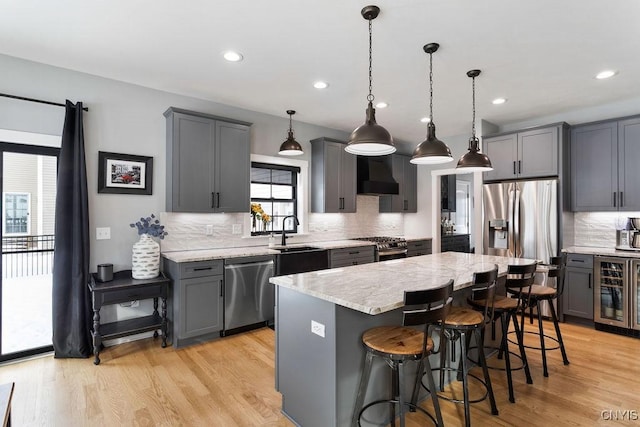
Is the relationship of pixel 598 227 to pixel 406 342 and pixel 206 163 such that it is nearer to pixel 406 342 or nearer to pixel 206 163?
pixel 406 342

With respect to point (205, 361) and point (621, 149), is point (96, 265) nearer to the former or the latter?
point (205, 361)

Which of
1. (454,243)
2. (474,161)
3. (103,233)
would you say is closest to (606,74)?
(474,161)

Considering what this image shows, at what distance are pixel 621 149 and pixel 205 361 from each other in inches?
207

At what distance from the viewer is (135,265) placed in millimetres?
3424

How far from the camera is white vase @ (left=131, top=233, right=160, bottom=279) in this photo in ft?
11.2

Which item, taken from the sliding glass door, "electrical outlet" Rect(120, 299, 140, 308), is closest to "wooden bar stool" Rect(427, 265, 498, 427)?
"electrical outlet" Rect(120, 299, 140, 308)

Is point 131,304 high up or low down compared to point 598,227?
down

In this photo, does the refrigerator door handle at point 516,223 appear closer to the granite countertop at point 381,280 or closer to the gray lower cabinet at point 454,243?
the granite countertop at point 381,280

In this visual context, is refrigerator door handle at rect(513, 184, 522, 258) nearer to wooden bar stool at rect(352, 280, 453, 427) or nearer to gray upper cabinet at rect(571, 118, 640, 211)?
gray upper cabinet at rect(571, 118, 640, 211)

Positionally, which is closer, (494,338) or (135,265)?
(494,338)

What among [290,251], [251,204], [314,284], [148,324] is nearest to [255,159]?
[251,204]

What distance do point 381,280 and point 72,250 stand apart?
2.93 metres

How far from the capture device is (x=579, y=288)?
13.4ft

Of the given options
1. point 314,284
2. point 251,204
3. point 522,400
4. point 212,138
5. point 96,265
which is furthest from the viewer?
point 251,204
